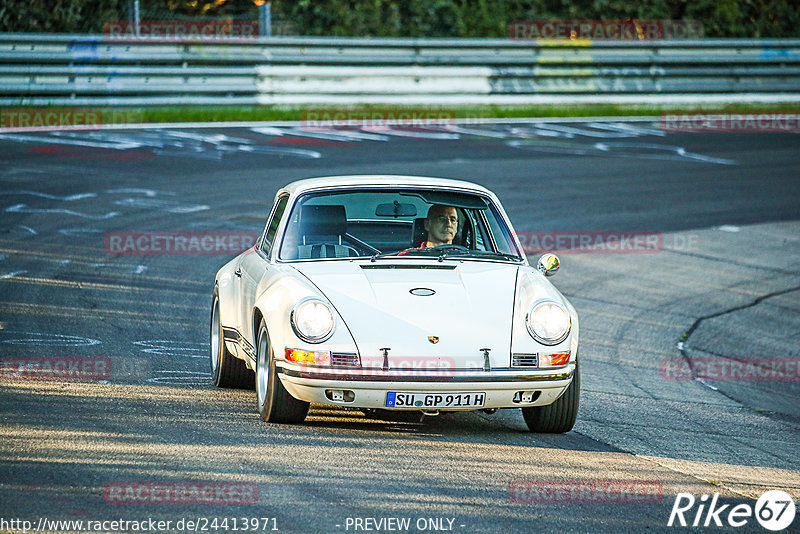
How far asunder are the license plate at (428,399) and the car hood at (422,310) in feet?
0.49

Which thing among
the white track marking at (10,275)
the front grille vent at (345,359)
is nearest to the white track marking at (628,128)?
the white track marking at (10,275)

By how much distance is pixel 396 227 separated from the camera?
8.41m

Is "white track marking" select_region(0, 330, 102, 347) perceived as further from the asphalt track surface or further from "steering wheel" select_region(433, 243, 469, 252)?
"steering wheel" select_region(433, 243, 469, 252)

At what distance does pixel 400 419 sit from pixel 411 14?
71.9ft

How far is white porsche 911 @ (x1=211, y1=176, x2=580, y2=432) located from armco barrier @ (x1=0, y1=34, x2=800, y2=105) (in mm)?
13897

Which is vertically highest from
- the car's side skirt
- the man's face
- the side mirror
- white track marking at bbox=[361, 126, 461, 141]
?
the man's face

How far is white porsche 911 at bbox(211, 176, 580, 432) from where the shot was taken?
6.39m

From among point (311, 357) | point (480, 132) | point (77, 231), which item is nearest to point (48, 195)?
point (77, 231)

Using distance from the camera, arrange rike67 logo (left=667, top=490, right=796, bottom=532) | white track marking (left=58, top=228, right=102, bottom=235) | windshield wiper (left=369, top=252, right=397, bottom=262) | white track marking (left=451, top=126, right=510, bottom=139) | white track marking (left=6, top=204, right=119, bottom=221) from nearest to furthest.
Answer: rike67 logo (left=667, top=490, right=796, bottom=532), windshield wiper (left=369, top=252, right=397, bottom=262), white track marking (left=58, top=228, right=102, bottom=235), white track marking (left=6, top=204, right=119, bottom=221), white track marking (left=451, top=126, right=510, bottom=139)

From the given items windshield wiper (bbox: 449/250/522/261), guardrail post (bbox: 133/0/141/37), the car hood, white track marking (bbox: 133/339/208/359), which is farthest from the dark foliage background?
the car hood

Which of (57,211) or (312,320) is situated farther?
(57,211)

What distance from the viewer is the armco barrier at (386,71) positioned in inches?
812

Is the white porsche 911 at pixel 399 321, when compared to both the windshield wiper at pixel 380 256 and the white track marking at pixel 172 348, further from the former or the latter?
the white track marking at pixel 172 348

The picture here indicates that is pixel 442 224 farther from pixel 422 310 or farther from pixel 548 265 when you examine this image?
pixel 422 310
